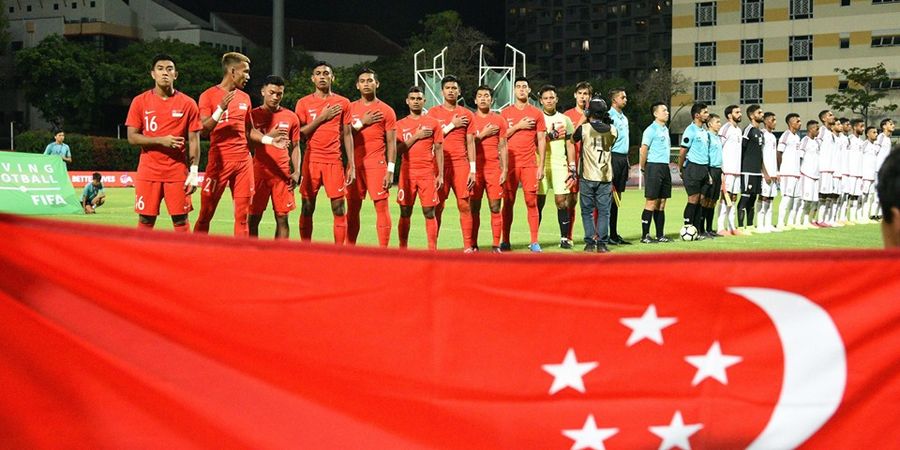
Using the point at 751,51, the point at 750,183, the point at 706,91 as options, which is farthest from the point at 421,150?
the point at 706,91

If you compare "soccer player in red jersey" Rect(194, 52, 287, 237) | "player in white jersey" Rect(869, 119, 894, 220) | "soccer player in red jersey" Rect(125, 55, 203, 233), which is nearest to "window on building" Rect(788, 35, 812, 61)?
"player in white jersey" Rect(869, 119, 894, 220)

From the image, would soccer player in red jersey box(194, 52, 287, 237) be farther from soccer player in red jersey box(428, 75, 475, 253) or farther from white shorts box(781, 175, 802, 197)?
white shorts box(781, 175, 802, 197)

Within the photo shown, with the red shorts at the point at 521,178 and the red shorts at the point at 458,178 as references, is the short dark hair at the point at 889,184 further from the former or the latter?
the red shorts at the point at 521,178

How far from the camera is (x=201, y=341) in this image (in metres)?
3.32

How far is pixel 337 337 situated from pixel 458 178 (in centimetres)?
1057

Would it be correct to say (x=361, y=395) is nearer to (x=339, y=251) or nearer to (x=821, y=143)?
(x=339, y=251)

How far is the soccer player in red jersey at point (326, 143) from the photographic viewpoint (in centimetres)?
1209

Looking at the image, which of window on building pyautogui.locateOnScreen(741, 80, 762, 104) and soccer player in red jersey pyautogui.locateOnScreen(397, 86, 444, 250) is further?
window on building pyautogui.locateOnScreen(741, 80, 762, 104)

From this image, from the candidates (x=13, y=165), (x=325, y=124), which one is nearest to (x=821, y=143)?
(x=325, y=124)

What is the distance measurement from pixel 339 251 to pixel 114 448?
1.06 metres

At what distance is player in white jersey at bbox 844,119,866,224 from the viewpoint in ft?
73.9

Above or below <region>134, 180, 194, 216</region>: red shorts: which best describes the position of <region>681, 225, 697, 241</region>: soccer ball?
below

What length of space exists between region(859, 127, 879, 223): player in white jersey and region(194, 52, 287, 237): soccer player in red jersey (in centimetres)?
1711

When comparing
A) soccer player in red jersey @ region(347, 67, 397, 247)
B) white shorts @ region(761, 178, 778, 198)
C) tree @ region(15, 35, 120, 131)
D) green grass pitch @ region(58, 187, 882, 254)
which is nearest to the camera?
soccer player in red jersey @ region(347, 67, 397, 247)
